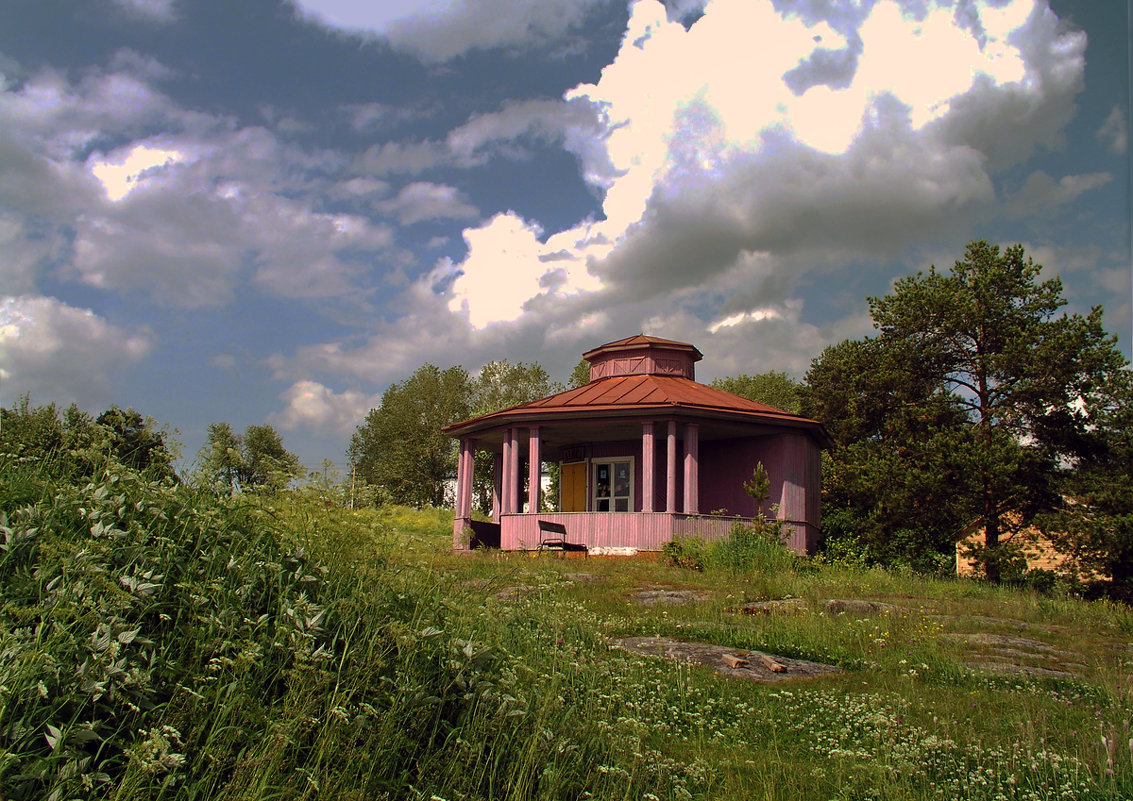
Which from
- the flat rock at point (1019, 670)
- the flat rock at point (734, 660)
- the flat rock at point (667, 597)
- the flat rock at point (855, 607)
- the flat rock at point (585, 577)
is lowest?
the flat rock at point (1019, 670)

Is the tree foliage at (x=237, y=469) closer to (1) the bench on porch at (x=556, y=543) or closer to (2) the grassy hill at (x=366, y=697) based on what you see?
(2) the grassy hill at (x=366, y=697)

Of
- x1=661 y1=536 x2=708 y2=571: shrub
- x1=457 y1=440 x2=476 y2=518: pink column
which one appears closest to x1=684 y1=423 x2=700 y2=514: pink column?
x1=661 y1=536 x2=708 y2=571: shrub

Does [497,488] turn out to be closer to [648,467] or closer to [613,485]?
[613,485]

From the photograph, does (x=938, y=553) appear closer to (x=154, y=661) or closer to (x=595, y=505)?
(x=595, y=505)

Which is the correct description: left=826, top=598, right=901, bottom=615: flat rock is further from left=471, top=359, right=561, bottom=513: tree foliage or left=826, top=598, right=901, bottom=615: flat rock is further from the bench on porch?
left=471, top=359, right=561, bottom=513: tree foliage

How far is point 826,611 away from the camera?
9977mm

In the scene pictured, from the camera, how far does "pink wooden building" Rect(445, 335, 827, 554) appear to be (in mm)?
19109

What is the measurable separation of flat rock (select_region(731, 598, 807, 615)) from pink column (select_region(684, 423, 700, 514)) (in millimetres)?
8303

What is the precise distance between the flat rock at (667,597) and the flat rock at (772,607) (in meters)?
0.62

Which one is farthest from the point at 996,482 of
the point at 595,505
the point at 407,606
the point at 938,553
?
the point at 407,606

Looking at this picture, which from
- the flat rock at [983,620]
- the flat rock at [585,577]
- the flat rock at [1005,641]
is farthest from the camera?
the flat rock at [585,577]

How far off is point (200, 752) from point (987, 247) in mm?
23539

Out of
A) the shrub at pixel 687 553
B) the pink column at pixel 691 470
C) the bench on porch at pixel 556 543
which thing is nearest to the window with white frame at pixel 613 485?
the pink column at pixel 691 470

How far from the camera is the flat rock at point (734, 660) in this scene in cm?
705
